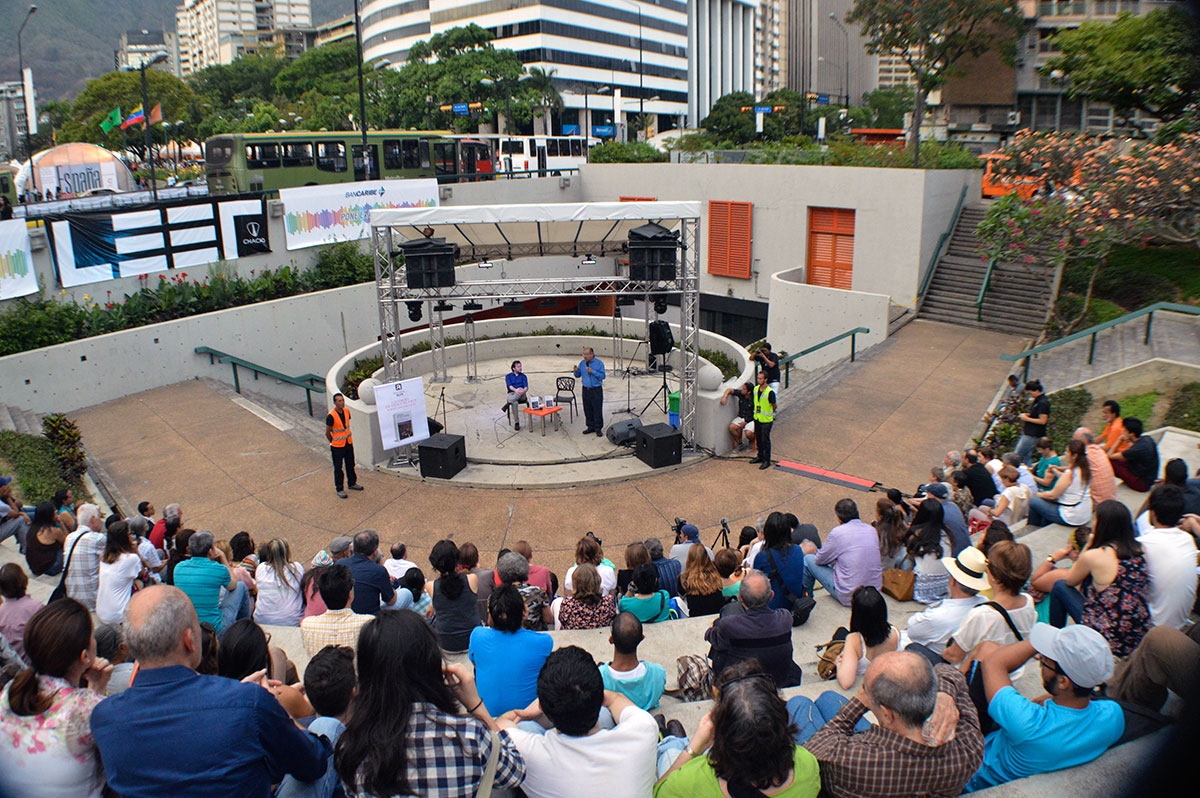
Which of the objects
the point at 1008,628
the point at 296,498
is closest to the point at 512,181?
the point at 296,498

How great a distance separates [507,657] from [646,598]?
1.85 m

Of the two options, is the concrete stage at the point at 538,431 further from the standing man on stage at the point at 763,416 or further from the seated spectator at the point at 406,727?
the seated spectator at the point at 406,727

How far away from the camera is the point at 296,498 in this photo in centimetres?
1234

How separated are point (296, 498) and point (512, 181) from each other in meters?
20.7

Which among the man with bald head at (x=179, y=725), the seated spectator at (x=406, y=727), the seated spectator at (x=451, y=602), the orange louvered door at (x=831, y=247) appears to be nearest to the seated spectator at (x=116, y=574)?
the seated spectator at (x=451, y=602)

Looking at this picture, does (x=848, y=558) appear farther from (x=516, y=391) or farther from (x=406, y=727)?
(x=516, y=391)

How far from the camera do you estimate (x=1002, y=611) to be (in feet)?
15.1

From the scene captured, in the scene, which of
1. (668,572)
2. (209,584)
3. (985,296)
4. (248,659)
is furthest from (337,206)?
(248,659)

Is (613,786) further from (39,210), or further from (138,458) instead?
(39,210)

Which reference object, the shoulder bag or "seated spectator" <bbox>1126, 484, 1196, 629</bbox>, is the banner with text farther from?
"seated spectator" <bbox>1126, 484, 1196, 629</bbox>

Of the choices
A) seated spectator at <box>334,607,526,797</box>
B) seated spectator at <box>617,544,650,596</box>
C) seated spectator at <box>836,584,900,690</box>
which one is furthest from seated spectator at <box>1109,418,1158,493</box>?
seated spectator at <box>334,607,526,797</box>

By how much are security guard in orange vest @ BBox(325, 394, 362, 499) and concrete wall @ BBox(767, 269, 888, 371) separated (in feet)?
43.7

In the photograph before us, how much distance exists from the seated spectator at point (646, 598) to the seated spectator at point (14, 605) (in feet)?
13.1

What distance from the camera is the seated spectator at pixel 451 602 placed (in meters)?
6.29
